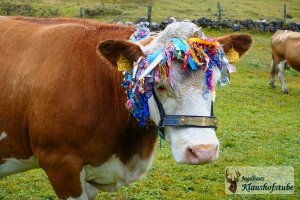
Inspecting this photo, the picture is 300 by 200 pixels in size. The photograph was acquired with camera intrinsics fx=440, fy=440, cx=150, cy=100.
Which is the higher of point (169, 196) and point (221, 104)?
point (169, 196)

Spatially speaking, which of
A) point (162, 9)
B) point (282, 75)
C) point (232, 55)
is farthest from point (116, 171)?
point (162, 9)

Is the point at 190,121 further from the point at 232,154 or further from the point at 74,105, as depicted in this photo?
the point at 232,154

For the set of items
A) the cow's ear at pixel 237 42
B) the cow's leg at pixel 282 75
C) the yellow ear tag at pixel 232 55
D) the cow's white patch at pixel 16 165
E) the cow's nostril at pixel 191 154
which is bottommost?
the cow's leg at pixel 282 75

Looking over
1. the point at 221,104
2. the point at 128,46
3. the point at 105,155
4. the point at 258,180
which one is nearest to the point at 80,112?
the point at 105,155

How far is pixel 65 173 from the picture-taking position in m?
3.63

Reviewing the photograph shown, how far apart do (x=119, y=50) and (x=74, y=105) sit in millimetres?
633

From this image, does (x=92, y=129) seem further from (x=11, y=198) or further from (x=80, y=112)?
(x=11, y=198)

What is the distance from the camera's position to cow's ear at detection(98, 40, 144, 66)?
10.3 ft

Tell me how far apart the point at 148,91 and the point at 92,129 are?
670mm

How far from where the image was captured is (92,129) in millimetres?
3568

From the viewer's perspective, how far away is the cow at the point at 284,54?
14000 mm

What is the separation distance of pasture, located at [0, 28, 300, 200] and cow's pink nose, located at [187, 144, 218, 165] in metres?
2.92

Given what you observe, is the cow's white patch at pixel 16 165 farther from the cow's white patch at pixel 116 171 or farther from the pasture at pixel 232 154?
the pasture at pixel 232 154

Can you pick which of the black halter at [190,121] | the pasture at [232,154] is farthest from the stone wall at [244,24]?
the black halter at [190,121]
